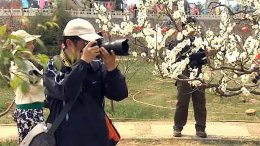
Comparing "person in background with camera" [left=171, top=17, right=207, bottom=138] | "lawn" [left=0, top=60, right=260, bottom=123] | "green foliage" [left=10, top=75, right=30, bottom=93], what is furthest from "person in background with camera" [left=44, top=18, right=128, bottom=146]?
"lawn" [left=0, top=60, right=260, bottom=123]

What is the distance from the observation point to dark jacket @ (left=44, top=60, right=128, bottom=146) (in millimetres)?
3002

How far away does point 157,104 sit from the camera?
1120 centimetres

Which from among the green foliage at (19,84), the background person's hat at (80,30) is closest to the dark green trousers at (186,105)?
the background person's hat at (80,30)

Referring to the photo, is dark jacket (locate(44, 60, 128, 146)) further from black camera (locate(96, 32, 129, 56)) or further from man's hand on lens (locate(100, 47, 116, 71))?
black camera (locate(96, 32, 129, 56))

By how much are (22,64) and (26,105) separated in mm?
2658

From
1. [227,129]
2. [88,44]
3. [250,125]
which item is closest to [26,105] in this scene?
[88,44]

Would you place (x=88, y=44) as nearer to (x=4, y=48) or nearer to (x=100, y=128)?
(x=100, y=128)

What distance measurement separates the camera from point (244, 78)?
491cm

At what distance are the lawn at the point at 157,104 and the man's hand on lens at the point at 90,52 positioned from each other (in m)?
5.68

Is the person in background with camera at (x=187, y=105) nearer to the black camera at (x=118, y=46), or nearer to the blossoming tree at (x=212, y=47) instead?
the blossoming tree at (x=212, y=47)

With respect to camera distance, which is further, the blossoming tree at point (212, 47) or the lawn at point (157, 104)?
the lawn at point (157, 104)

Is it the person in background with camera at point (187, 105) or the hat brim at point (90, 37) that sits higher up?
the hat brim at point (90, 37)

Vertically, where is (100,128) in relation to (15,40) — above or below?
below

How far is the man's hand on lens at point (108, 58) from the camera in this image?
9.48 ft
